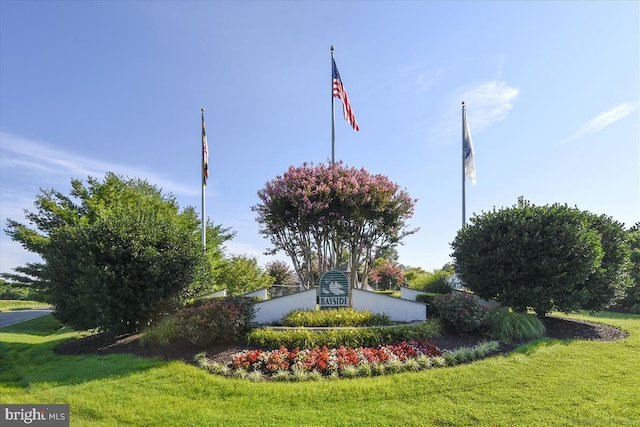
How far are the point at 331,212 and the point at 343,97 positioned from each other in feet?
17.7

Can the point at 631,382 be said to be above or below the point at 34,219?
below

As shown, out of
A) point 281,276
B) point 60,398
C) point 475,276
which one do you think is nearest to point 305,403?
point 60,398

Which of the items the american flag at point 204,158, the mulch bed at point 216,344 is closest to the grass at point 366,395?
the mulch bed at point 216,344

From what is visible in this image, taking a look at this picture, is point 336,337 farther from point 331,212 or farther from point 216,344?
point 331,212

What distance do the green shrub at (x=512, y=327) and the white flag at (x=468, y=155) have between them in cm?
797

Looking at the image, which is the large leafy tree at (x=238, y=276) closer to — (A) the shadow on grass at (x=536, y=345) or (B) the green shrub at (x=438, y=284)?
(B) the green shrub at (x=438, y=284)

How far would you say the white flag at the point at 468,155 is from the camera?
54.0 feet

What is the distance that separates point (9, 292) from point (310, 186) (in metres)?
59.0

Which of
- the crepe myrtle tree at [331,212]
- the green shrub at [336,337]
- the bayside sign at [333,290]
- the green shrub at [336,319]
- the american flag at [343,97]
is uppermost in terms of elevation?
the american flag at [343,97]

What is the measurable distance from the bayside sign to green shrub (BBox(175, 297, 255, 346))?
2.53 m

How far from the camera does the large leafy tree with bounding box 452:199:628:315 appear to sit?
1050 centimetres

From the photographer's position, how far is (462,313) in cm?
959

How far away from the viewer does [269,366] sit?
280 inches

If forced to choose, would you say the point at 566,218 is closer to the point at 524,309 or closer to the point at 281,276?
the point at 524,309
